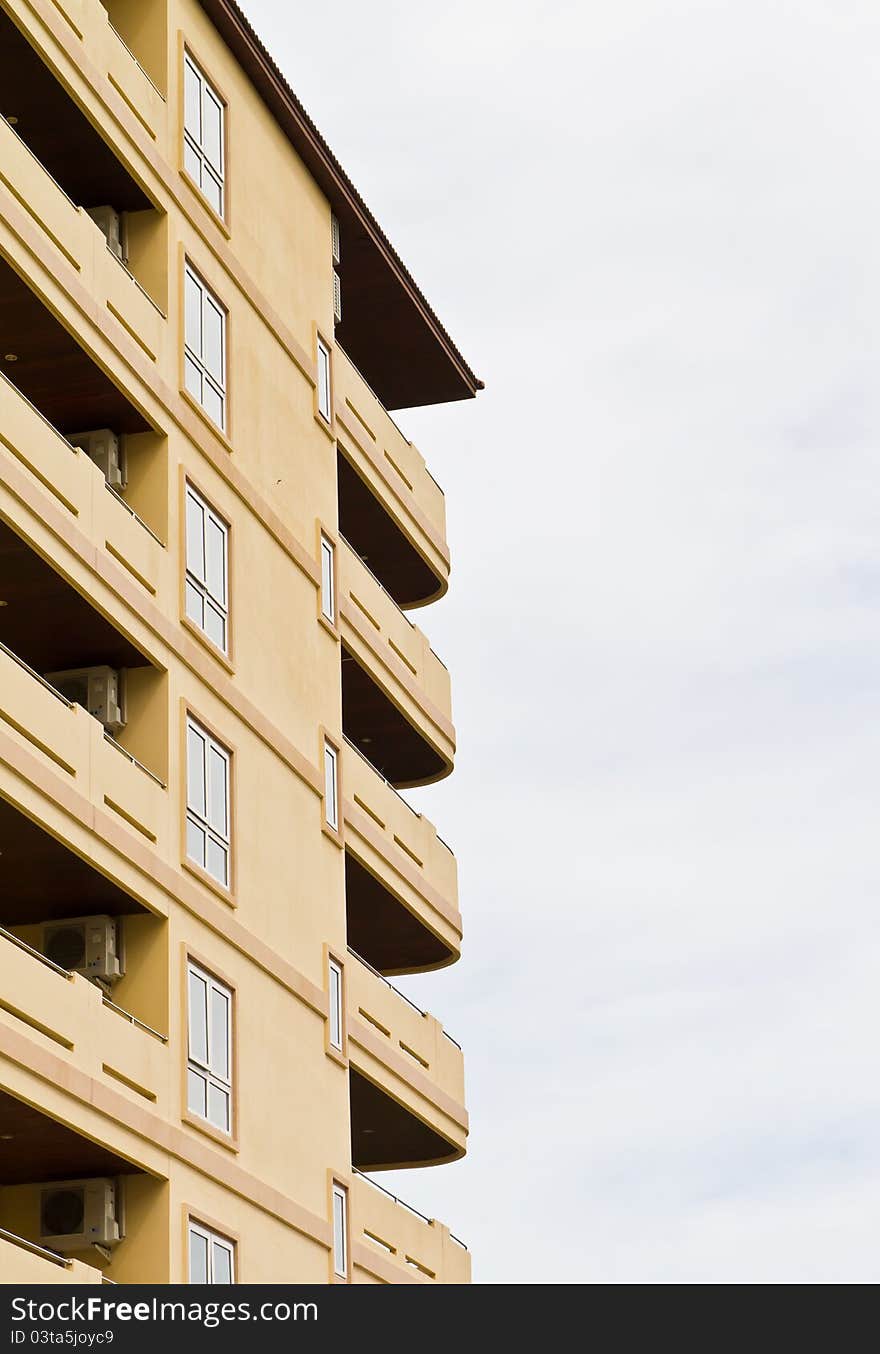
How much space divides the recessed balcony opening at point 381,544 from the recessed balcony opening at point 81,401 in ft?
26.3

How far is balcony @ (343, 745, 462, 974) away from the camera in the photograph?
119ft

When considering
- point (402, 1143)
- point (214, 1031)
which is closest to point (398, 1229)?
point (402, 1143)

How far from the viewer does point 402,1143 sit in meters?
39.4

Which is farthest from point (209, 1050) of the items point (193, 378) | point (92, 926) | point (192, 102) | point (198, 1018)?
point (192, 102)

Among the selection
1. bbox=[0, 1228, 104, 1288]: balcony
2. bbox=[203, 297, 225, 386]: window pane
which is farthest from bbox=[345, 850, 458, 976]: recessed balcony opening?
bbox=[0, 1228, 104, 1288]: balcony

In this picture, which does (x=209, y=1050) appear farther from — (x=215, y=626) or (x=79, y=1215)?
(x=215, y=626)

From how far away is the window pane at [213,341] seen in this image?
106 feet

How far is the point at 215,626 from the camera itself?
31.0m

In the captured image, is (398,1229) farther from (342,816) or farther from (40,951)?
(40,951)

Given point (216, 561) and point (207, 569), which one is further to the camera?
point (216, 561)

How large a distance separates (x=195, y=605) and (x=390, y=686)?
9.02 m

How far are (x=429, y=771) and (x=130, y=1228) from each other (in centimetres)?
1695

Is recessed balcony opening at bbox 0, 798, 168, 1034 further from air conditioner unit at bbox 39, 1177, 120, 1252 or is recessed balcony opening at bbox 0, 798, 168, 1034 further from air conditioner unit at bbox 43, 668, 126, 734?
air conditioner unit at bbox 43, 668, 126, 734
